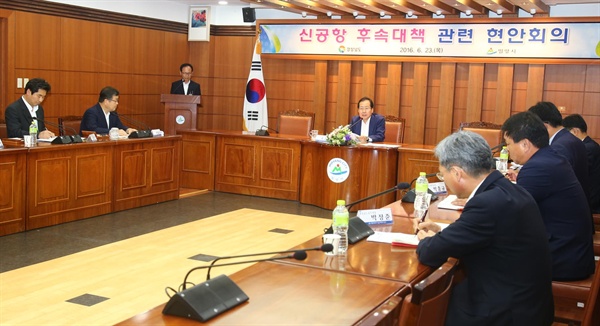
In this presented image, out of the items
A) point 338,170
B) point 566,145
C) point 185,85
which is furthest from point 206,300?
point 185,85

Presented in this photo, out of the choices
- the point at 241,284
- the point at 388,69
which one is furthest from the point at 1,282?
the point at 388,69

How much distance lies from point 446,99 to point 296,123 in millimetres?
2368

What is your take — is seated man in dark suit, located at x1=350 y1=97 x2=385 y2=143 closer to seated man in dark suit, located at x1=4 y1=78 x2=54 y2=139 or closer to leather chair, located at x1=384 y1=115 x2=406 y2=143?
leather chair, located at x1=384 y1=115 x2=406 y2=143

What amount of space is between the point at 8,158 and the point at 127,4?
5.14m

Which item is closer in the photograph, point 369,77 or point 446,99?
point 446,99

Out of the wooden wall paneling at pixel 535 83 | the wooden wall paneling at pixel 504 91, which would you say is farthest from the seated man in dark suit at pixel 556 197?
the wooden wall paneling at pixel 504 91

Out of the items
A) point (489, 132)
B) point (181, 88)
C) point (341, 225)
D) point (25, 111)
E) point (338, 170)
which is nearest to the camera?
point (341, 225)

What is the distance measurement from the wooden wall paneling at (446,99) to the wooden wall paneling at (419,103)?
0.24 meters

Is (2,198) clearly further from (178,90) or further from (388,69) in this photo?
(388,69)

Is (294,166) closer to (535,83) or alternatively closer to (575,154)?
(535,83)

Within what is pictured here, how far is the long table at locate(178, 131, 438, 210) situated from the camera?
313 inches

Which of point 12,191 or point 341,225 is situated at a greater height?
point 341,225

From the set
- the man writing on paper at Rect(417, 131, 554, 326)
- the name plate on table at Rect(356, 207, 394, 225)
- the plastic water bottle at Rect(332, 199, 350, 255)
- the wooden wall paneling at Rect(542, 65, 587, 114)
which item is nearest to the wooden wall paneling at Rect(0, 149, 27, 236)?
the name plate on table at Rect(356, 207, 394, 225)

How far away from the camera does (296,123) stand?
9.39 metres
